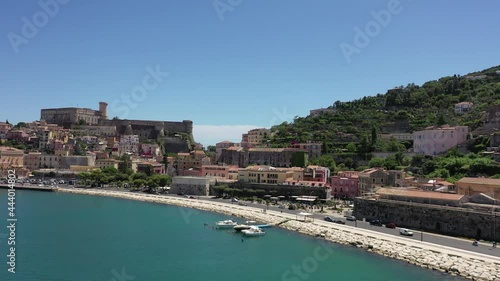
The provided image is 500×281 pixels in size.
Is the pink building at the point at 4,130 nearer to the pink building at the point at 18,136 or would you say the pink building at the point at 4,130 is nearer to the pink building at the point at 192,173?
the pink building at the point at 18,136

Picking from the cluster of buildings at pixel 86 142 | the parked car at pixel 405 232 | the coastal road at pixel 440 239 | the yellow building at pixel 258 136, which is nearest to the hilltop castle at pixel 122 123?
the cluster of buildings at pixel 86 142

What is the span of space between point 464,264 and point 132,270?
12505 mm

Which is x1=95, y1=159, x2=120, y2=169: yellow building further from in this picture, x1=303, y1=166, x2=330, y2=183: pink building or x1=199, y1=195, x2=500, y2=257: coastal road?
x1=199, y1=195, x2=500, y2=257: coastal road

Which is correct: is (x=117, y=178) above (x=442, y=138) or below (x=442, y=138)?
below

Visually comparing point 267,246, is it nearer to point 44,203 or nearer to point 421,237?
point 421,237

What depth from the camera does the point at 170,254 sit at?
20109mm

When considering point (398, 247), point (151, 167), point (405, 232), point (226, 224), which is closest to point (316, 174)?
point (226, 224)

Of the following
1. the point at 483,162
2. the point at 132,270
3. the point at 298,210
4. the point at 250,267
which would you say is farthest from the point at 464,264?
the point at 483,162

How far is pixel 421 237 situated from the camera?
68.9 ft

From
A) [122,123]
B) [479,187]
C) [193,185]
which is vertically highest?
[122,123]

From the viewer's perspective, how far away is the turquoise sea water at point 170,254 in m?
17.0

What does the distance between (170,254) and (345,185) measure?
18.2 meters

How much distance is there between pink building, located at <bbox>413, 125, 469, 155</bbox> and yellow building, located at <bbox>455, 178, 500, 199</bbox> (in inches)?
519

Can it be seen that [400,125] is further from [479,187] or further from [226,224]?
[226,224]
